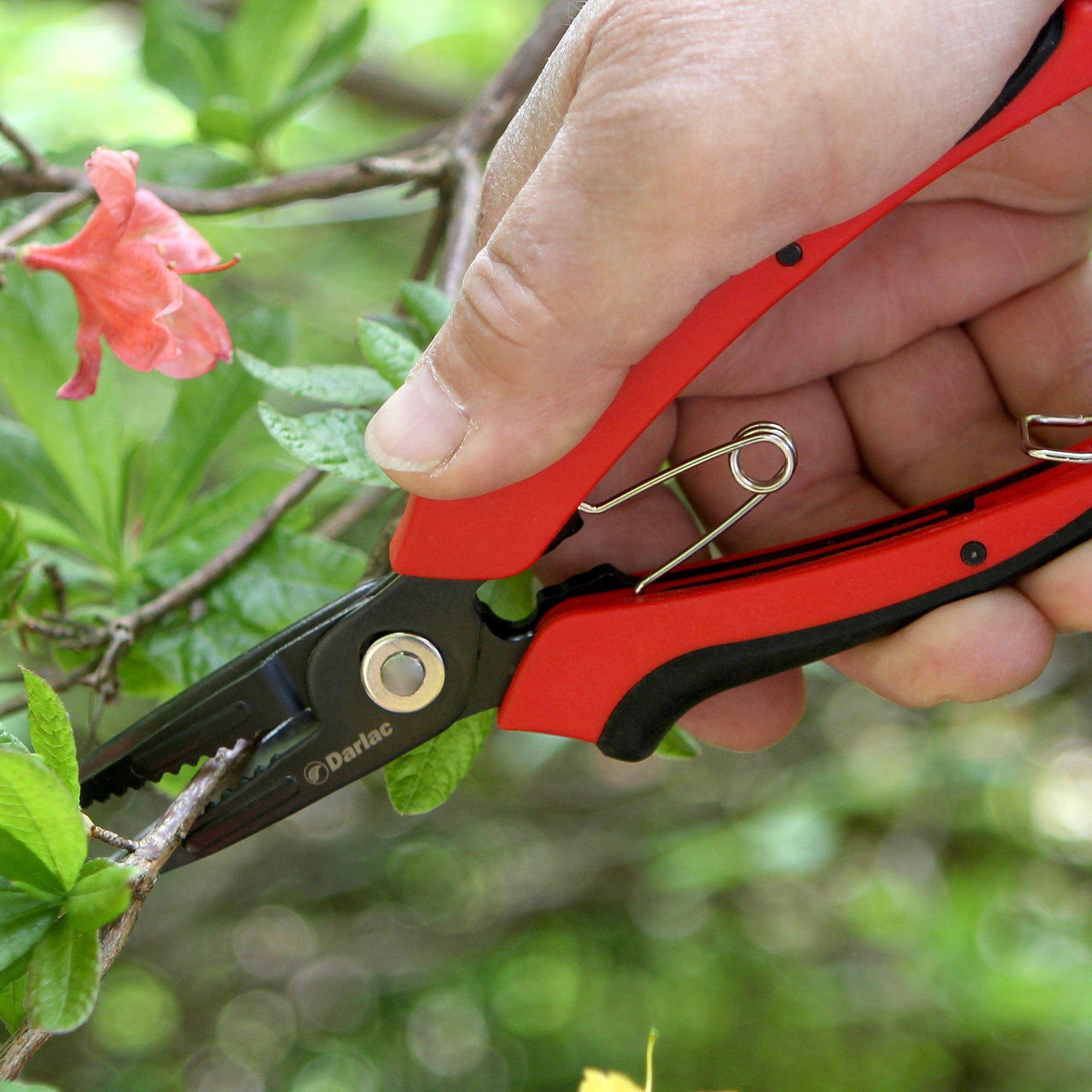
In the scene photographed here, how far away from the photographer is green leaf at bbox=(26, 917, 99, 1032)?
54 cm

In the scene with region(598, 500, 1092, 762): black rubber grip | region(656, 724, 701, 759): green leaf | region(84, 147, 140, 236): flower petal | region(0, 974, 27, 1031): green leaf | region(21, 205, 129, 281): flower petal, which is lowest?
region(656, 724, 701, 759): green leaf

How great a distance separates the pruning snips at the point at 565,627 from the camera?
789 millimetres

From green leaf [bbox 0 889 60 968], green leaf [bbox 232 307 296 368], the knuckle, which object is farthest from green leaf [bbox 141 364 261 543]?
green leaf [bbox 0 889 60 968]

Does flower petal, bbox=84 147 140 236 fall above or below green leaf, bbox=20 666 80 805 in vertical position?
above

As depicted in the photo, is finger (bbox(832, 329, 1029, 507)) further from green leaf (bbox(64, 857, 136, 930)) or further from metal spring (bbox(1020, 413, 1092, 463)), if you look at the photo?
green leaf (bbox(64, 857, 136, 930))

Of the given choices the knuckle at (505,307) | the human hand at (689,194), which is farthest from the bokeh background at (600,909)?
the knuckle at (505,307)

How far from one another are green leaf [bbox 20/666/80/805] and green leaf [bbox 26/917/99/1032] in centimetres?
8

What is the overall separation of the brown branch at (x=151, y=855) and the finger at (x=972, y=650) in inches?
21.3

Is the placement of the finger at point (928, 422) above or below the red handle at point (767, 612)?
below

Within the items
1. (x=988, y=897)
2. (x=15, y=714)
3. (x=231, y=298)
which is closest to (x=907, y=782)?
(x=988, y=897)

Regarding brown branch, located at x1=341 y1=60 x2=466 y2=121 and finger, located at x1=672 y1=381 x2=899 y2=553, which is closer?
finger, located at x1=672 y1=381 x2=899 y2=553

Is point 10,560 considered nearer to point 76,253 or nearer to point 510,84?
point 76,253

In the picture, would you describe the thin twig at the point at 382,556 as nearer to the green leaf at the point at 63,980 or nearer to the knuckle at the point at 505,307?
the knuckle at the point at 505,307

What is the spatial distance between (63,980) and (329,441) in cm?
41
